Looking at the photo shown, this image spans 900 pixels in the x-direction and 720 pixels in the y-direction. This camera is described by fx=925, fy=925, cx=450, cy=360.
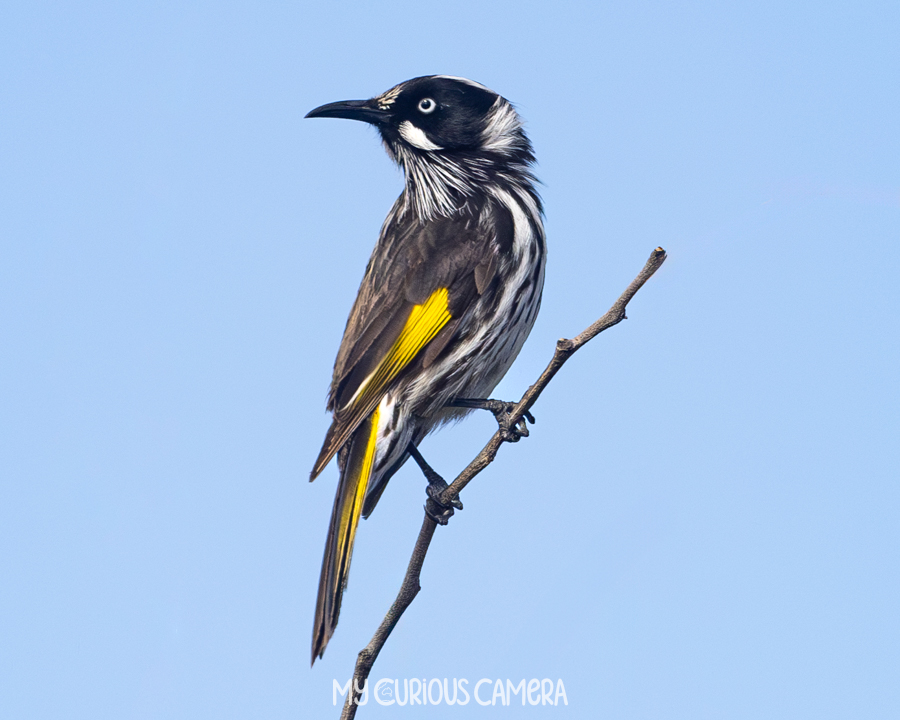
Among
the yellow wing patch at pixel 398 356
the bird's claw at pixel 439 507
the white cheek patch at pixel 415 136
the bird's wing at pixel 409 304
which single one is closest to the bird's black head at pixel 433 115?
the white cheek patch at pixel 415 136

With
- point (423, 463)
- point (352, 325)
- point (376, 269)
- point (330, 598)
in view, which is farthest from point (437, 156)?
point (330, 598)

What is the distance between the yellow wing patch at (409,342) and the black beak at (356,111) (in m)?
1.40

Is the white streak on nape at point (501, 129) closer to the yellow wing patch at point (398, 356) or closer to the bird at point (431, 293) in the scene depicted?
the bird at point (431, 293)

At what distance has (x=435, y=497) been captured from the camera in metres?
4.80

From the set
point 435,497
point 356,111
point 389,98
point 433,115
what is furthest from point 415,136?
point 435,497

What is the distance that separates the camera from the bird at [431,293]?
16.8ft

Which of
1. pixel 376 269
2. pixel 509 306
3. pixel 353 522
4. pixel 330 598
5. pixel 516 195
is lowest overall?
pixel 330 598

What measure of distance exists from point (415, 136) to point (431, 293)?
127 centimetres

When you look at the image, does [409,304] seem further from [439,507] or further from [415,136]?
[415,136]

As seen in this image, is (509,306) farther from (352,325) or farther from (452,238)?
(352,325)

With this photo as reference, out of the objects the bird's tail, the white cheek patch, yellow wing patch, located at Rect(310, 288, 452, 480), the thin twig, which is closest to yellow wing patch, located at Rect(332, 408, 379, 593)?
the bird's tail

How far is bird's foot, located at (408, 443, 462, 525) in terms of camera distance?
4688 millimetres

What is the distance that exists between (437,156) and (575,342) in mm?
2554

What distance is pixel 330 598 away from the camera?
4547 millimetres
